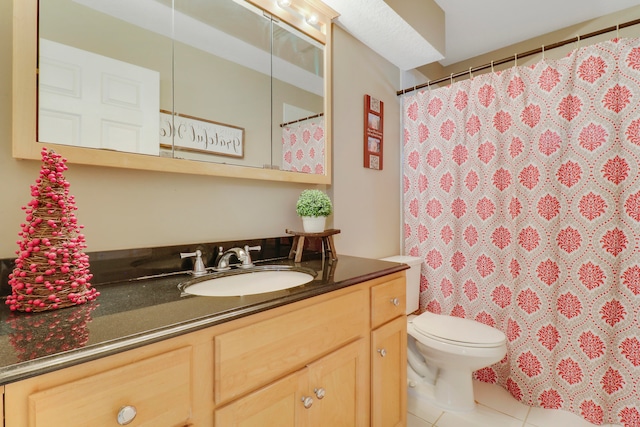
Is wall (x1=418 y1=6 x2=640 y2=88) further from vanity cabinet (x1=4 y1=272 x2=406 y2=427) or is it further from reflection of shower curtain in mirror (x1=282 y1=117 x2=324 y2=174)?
vanity cabinet (x1=4 y1=272 x2=406 y2=427)

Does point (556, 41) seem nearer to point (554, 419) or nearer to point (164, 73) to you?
point (554, 419)

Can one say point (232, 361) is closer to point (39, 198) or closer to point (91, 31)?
point (39, 198)

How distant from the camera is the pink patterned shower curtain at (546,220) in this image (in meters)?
1.50

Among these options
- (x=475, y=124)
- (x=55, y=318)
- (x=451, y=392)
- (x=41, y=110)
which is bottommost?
(x=451, y=392)

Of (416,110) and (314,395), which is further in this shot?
(416,110)

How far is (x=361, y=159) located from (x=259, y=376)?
4.68 ft

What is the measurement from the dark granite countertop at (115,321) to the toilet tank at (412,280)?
1.07 meters

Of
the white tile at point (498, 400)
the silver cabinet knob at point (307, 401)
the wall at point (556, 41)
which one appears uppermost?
the wall at point (556, 41)

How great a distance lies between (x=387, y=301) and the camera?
1250mm

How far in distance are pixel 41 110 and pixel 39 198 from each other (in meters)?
0.33

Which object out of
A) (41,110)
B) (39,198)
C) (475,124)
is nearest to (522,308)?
(475,124)

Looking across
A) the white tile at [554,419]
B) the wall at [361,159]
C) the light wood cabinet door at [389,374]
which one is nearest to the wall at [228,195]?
the wall at [361,159]

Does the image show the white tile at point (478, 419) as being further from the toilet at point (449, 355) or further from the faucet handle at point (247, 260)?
the faucet handle at point (247, 260)

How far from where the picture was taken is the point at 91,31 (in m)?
0.98
